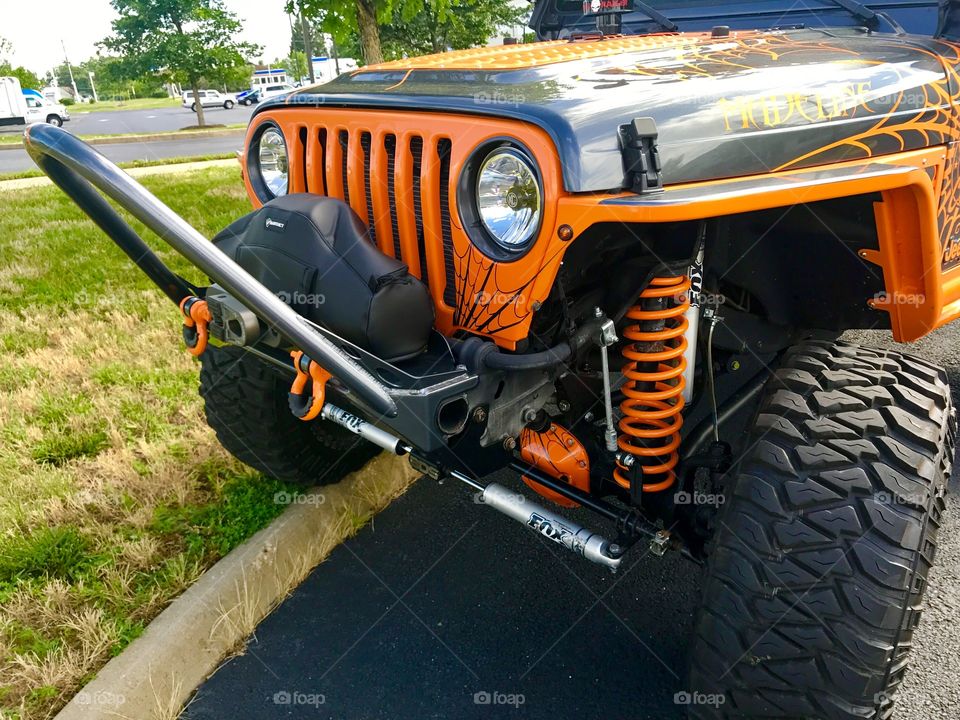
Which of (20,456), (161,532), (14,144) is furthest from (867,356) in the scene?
(14,144)

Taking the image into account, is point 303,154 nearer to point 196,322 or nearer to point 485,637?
point 196,322

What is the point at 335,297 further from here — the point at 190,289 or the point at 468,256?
the point at 190,289

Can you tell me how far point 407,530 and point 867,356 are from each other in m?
1.79

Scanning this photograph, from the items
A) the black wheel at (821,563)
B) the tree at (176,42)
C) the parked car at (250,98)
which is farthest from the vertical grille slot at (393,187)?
the parked car at (250,98)

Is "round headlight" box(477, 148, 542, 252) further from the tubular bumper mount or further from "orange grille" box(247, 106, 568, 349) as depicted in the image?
the tubular bumper mount

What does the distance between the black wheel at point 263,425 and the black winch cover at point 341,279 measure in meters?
0.80

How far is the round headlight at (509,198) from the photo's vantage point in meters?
1.76

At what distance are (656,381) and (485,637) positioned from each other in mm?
1076

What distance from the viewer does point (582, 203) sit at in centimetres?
164

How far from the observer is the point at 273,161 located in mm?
2506

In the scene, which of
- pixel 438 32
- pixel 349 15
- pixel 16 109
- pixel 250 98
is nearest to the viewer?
pixel 349 15

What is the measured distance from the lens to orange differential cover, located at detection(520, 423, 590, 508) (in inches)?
88.8

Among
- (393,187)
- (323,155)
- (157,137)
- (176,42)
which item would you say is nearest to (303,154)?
(323,155)

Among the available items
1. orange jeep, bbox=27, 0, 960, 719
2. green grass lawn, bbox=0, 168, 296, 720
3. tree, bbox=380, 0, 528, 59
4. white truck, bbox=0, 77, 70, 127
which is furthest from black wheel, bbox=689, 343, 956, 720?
white truck, bbox=0, 77, 70, 127
